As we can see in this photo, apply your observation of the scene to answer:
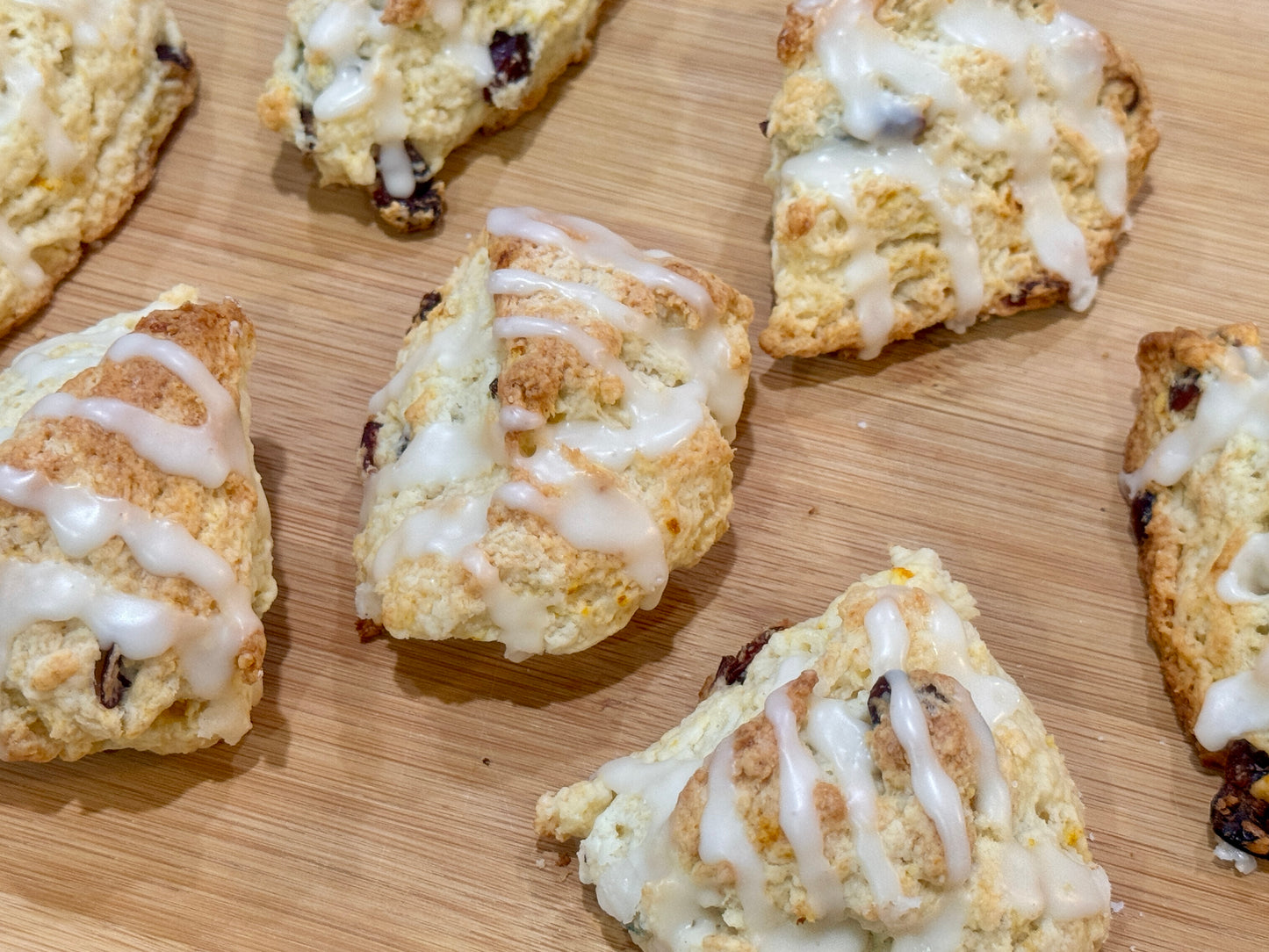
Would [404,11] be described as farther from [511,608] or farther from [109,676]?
[109,676]

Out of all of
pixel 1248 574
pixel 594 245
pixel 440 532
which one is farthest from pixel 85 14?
pixel 1248 574

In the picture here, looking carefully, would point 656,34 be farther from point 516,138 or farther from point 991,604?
point 991,604

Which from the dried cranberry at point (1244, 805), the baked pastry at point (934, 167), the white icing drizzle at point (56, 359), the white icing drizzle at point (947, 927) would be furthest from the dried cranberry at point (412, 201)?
the dried cranberry at point (1244, 805)

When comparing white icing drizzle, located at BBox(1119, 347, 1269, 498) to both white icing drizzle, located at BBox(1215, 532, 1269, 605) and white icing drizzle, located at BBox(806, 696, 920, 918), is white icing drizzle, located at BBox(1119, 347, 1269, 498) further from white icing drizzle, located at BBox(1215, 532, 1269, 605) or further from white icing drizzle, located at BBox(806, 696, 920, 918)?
white icing drizzle, located at BBox(806, 696, 920, 918)

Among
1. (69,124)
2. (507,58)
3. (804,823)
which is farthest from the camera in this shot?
(507,58)

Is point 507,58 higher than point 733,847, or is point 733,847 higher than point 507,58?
point 507,58

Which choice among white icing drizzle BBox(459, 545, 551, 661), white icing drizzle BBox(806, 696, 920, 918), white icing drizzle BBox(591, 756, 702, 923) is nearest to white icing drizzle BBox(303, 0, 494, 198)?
white icing drizzle BBox(459, 545, 551, 661)

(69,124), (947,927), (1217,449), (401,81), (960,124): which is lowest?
(947,927)

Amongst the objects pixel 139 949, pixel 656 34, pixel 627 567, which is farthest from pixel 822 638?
pixel 656 34
